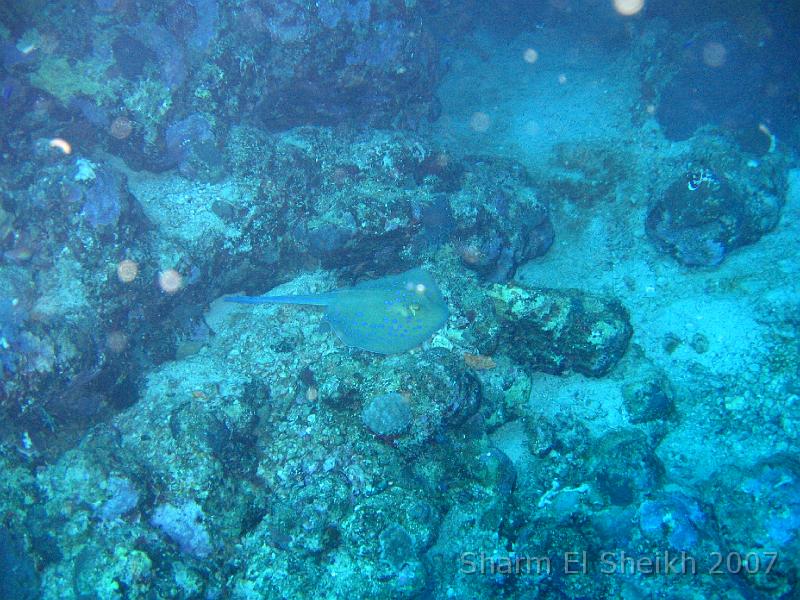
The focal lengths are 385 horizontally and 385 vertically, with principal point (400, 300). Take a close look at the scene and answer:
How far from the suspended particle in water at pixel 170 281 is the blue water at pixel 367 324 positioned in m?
0.10

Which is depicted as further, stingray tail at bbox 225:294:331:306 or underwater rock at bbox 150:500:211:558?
stingray tail at bbox 225:294:331:306

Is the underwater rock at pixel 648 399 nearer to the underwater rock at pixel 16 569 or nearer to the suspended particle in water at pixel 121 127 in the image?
the underwater rock at pixel 16 569

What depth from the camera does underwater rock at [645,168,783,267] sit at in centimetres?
603

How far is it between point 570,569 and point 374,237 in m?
4.61

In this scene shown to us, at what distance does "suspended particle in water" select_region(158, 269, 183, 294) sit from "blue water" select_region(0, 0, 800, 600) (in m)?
0.10

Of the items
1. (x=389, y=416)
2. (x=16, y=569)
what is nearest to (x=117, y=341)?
(x=16, y=569)

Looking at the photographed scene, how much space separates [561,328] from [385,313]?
2404 mm

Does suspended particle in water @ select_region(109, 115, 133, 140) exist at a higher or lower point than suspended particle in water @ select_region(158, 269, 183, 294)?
higher

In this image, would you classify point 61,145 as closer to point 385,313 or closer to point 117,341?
point 117,341

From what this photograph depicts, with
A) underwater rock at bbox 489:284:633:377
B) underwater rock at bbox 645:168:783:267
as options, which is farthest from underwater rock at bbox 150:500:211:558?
underwater rock at bbox 645:168:783:267

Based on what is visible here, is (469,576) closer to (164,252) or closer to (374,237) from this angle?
(374,237)

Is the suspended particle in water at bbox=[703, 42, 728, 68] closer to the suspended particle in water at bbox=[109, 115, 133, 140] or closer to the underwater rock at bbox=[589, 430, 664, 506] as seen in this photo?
the underwater rock at bbox=[589, 430, 664, 506]

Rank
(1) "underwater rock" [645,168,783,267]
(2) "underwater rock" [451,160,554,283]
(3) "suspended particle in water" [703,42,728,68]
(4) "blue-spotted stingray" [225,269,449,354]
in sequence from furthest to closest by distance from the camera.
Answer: (3) "suspended particle in water" [703,42,728,68] → (2) "underwater rock" [451,160,554,283] → (1) "underwater rock" [645,168,783,267] → (4) "blue-spotted stingray" [225,269,449,354]

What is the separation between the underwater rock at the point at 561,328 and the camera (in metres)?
5.23
